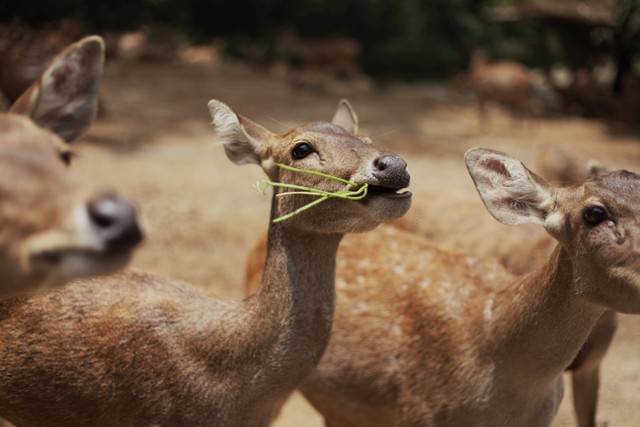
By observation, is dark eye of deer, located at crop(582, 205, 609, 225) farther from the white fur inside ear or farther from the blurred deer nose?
the blurred deer nose

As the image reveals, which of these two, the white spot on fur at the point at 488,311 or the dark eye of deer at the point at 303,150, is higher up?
the dark eye of deer at the point at 303,150

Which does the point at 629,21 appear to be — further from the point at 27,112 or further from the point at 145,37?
the point at 27,112

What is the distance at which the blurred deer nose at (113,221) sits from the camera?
2336 millimetres

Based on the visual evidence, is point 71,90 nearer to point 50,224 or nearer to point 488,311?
point 50,224

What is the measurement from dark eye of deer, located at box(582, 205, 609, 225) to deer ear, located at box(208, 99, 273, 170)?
5.05ft

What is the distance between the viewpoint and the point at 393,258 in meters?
4.78

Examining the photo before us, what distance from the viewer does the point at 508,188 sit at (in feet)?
12.4

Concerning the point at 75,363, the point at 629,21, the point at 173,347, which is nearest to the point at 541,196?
the point at 173,347

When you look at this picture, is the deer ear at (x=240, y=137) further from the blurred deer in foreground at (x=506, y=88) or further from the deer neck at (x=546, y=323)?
the blurred deer in foreground at (x=506, y=88)

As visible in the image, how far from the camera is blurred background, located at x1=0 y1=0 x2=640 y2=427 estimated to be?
8.09 meters

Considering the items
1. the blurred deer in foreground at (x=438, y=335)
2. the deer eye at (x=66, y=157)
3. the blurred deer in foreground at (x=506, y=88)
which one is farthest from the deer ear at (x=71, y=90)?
the blurred deer in foreground at (x=506, y=88)

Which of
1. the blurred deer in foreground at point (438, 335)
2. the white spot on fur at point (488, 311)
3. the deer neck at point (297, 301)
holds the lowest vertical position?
the blurred deer in foreground at point (438, 335)

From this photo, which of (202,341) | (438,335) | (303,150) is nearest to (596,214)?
(438,335)

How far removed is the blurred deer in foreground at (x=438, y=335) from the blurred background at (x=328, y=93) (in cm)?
112
